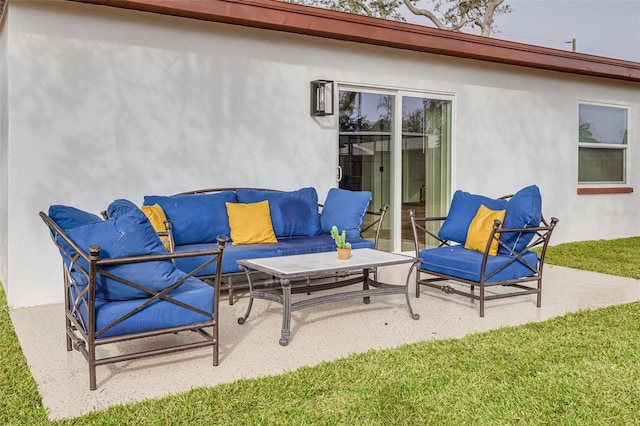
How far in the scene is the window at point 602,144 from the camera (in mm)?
8500

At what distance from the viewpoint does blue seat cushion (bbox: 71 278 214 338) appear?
2.87 meters

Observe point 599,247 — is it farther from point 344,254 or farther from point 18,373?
point 18,373

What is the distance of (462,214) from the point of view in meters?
5.18

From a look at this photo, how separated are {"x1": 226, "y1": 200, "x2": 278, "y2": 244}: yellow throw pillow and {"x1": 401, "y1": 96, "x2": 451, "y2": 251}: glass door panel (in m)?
2.33

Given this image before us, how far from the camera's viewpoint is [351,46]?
6.29 meters

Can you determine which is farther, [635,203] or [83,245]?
[635,203]

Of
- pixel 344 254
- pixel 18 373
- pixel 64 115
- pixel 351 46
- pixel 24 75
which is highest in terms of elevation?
pixel 351 46

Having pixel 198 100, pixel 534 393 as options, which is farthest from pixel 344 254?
pixel 198 100

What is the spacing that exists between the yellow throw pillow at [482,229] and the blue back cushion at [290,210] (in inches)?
59.2

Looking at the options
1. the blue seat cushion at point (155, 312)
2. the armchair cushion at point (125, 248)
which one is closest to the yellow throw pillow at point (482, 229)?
the blue seat cushion at point (155, 312)

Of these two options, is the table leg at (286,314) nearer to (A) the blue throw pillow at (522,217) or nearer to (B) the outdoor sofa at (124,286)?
(B) the outdoor sofa at (124,286)

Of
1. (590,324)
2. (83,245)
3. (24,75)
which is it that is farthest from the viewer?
(24,75)

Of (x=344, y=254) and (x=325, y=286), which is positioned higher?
(x=344, y=254)

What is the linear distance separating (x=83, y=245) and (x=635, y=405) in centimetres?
279
